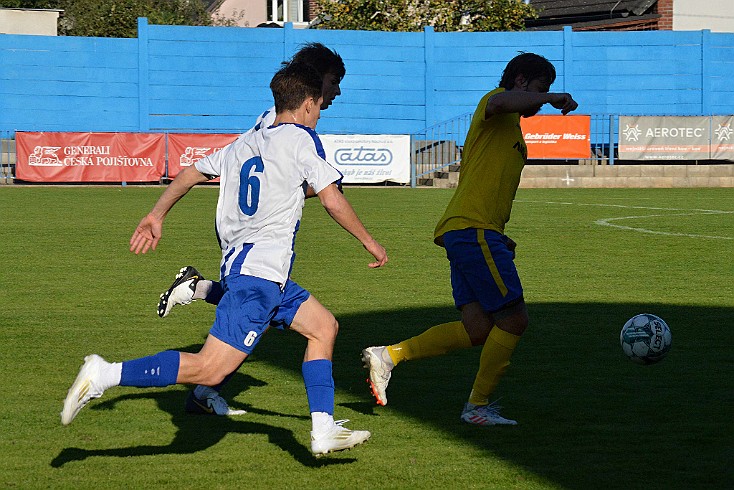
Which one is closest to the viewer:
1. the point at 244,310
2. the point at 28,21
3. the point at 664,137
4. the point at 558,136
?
the point at 244,310

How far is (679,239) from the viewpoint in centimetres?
1501

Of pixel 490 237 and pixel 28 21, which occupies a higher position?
pixel 28 21

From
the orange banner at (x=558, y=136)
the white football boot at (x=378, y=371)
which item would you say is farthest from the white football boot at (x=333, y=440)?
the orange banner at (x=558, y=136)

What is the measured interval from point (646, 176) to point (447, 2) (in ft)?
37.7

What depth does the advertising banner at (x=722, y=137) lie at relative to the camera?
104 ft

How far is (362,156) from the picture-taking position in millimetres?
30578

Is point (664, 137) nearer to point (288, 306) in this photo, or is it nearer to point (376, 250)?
point (376, 250)

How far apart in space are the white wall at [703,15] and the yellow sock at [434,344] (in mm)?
36974

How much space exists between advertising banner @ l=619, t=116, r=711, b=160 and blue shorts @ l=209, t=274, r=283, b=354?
28194 mm

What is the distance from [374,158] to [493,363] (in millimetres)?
25288

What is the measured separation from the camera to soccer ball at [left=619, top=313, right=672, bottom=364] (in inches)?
262

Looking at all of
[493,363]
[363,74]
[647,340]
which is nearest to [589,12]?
[363,74]

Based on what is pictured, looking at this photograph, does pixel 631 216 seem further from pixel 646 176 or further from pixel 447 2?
pixel 447 2

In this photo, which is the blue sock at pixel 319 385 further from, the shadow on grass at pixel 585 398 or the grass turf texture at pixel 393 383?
the shadow on grass at pixel 585 398
